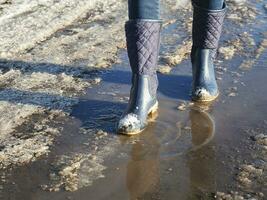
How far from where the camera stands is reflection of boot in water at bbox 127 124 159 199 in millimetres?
2057

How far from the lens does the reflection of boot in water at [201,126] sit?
95.4 inches

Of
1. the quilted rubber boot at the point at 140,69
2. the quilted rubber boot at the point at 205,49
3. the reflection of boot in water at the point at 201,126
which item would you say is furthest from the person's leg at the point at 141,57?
the quilted rubber boot at the point at 205,49

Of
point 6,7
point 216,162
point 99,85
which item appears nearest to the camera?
point 216,162

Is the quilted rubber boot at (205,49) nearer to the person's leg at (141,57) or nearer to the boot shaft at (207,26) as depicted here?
the boot shaft at (207,26)

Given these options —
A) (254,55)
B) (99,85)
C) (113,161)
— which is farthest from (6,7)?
(113,161)

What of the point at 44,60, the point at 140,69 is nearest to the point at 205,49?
the point at 140,69

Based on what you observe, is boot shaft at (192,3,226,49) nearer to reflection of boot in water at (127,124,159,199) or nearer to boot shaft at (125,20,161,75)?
boot shaft at (125,20,161,75)

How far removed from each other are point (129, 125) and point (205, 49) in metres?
0.67

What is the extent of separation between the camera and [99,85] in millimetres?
3025

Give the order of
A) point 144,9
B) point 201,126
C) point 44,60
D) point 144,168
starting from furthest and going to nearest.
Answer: point 44,60 → point 201,126 → point 144,9 → point 144,168

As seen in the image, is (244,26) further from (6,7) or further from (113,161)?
(113,161)

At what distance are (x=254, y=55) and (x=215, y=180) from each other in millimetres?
1496

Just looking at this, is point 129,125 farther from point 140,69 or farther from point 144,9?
point 144,9

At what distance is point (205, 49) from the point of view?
2852mm
